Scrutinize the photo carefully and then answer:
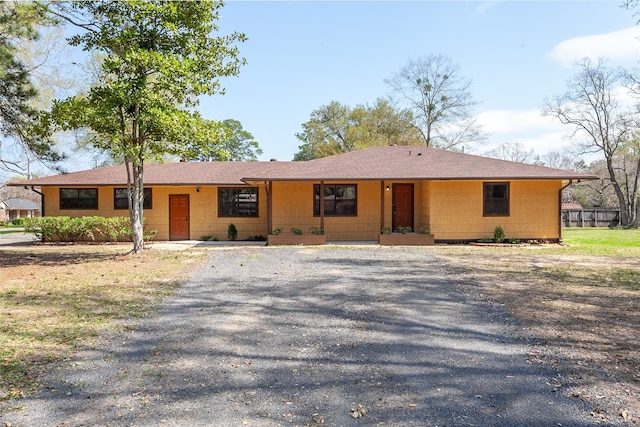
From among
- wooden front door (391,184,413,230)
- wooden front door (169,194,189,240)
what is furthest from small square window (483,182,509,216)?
wooden front door (169,194,189,240)

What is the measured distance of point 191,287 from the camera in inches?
319

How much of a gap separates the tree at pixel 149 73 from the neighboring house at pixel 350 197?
402cm

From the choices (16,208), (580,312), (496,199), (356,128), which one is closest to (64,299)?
(580,312)

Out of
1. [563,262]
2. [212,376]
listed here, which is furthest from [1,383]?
[563,262]

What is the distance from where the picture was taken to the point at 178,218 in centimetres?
1886

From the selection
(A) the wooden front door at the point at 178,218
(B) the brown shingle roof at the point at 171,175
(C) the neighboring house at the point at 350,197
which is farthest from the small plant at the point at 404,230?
(A) the wooden front door at the point at 178,218

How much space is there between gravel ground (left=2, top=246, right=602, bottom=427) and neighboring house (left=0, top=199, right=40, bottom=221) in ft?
199

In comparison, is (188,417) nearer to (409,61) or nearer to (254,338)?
(254,338)

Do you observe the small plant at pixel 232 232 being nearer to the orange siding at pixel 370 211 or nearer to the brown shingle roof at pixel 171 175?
the orange siding at pixel 370 211

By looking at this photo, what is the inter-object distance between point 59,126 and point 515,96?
741 inches

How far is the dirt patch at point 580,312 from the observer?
12.0ft

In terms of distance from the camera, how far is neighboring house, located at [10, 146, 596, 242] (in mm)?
16594

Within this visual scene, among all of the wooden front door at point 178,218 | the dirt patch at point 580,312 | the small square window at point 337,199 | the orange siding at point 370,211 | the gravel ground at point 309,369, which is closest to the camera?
the gravel ground at point 309,369

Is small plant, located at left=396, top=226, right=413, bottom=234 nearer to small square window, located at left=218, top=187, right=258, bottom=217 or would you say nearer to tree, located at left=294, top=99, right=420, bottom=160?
small square window, located at left=218, top=187, right=258, bottom=217
